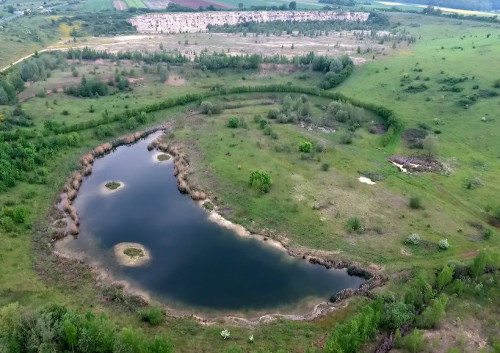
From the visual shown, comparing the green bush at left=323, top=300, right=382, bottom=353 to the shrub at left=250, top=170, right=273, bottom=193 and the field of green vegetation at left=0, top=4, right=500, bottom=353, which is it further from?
the shrub at left=250, top=170, right=273, bottom=193

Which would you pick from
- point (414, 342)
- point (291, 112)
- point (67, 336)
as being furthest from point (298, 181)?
point (67, 336)

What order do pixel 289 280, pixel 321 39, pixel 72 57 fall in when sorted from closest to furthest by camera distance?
pixel 289 280, pixel 72 57, pixel 321 39

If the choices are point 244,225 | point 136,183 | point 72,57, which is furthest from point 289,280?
point 72,57

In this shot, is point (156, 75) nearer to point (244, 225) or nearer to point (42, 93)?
point (42, 93)

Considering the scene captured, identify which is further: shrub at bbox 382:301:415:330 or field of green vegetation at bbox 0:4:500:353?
shrub at bbox 382:301:415:330

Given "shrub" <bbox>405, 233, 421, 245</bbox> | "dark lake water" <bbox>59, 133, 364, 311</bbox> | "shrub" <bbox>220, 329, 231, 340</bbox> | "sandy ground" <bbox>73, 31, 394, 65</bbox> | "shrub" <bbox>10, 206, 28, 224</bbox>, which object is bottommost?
"dark lake water" <bbox>59, 133, 364, 311</bbox>

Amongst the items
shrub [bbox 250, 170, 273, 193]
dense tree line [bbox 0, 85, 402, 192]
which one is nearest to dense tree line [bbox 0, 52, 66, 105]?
dense tree line [bbox 0, 85, 402, 192]

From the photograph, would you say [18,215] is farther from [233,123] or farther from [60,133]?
[233,123]

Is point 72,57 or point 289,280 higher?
point 72,57

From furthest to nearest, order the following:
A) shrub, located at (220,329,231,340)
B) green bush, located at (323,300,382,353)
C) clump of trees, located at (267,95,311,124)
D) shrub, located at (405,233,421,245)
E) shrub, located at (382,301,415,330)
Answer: clump of trees, located at (267,95,311,124), shrub, located at (405,233,421,245), shrub, located at (382,301,415,330), shrub, located at (220,329,231,340), green bush, located at (323,300,382,353)
